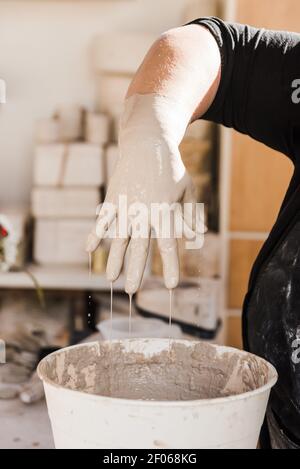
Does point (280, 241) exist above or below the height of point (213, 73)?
below

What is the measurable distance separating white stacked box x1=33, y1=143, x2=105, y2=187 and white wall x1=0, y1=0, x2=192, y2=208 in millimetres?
507

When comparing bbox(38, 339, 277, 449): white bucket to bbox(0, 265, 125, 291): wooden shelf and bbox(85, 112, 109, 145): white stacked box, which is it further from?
bbox(85, 112, 109, 145): white stacked box

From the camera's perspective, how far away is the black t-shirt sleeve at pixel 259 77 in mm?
990

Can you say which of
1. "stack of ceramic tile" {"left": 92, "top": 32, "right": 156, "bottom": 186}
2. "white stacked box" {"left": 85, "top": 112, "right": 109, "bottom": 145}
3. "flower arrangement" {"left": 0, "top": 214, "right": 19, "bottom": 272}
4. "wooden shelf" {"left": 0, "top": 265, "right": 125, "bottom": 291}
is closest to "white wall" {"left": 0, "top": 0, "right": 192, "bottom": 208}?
"stack of ceramic tile" {"left": 92, "top": 32, "right": 156, "bottom": 186}

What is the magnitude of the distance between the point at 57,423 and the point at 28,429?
532 millimetres

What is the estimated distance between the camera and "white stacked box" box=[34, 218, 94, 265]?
9.22 ft

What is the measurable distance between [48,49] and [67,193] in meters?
0.91

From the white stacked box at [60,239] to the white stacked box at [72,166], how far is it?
0.17 meters

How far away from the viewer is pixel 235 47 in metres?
0.99

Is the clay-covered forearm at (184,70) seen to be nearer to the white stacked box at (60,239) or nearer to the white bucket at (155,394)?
the white bucket at (155,394)

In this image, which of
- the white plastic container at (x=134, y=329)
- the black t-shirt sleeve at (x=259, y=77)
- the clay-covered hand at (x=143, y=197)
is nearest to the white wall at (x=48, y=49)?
the white plastic container at (x=134, y=329)

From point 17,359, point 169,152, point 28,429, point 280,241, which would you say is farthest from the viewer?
point 17,359
